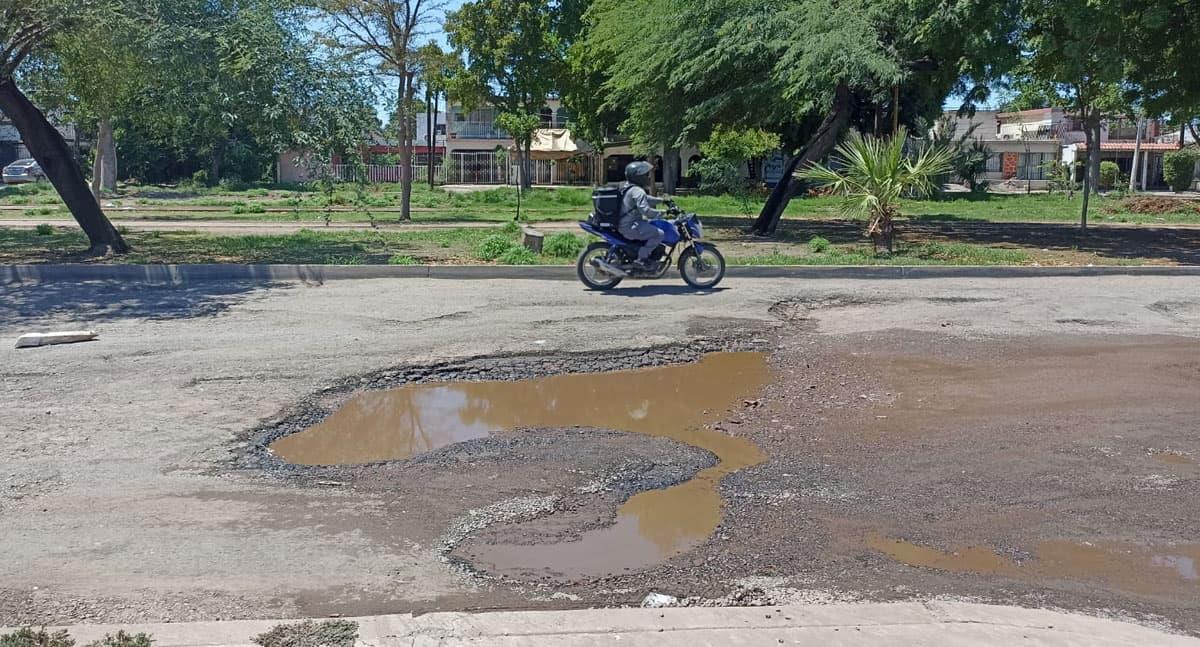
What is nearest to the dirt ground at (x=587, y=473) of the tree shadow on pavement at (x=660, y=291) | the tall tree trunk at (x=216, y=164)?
the tree shadow on pavement at (x=660, y=291)

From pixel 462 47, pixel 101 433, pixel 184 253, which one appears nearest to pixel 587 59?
pixel 462 47

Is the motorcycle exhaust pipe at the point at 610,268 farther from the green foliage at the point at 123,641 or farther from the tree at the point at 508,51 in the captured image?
the tree at the point at 508,51

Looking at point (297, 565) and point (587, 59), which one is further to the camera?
point (587, 59)

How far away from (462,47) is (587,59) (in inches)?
217

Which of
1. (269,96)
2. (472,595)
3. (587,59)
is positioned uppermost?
(587,59)

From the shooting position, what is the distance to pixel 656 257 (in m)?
13.6

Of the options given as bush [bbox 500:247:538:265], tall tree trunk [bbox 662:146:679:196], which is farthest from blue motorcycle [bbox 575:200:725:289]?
tall tree trunk [bbox 662:146:679:196]

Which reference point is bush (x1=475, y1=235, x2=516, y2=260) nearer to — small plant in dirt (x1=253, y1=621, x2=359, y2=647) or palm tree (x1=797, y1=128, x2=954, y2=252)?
palm tree (x1=797, y1=128, x2=954, y2=252)

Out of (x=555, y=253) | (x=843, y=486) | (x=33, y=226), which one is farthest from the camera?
Result: (x=33, y=226)

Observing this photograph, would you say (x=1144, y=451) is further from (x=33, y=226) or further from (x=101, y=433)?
(x=33, y=226)

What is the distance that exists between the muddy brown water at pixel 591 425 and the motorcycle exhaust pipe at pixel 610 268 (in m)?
3.61

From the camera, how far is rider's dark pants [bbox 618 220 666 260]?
13297 mm

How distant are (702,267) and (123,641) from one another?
33.8 feet

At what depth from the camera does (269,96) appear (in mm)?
15133
